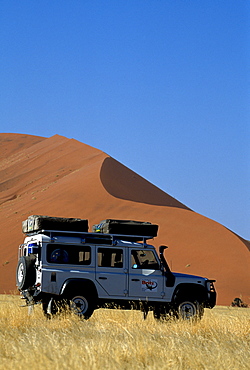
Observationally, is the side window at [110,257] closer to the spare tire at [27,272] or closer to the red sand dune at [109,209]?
the spare tire at [27,272]

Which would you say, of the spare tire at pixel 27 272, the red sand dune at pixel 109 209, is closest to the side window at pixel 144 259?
the spare tire at pixel 27 272

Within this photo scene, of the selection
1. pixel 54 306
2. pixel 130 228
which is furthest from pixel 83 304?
pixel 130 228

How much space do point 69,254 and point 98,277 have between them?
0.83m

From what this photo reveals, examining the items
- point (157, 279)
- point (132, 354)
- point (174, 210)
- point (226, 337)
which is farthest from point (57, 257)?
point (174, 210)

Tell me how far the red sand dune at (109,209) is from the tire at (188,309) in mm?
22529

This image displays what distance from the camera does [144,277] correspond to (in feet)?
45.5

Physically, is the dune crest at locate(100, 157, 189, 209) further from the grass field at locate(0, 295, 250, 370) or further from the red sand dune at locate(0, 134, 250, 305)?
the grass field at locate(0, 295, 250, 370)

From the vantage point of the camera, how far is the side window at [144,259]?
45.6 feet

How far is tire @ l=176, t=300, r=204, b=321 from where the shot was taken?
13.9 meters

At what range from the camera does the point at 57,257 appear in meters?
13.4

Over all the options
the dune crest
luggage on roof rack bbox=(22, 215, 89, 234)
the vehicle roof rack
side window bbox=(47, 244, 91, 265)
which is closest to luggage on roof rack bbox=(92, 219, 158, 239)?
the vehicle roof rack

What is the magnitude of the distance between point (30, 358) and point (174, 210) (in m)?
42.5

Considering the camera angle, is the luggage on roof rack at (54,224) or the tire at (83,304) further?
the luggage on roof rack at (54,224)

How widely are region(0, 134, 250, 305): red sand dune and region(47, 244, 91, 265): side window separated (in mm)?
23742
